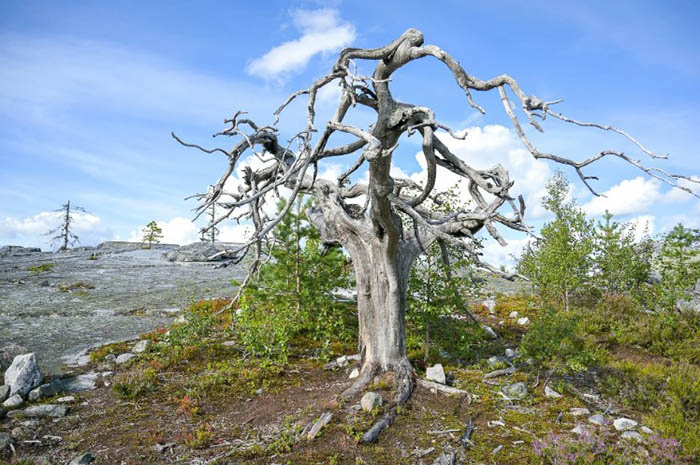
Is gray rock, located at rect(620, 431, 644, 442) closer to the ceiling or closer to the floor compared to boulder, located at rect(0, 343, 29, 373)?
closer to the floor

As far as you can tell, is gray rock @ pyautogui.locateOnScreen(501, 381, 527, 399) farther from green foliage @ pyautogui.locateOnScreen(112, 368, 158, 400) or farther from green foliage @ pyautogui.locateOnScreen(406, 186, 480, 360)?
green foliage @ pyautogui.locateOnScreen(112, 368, 158, 400)

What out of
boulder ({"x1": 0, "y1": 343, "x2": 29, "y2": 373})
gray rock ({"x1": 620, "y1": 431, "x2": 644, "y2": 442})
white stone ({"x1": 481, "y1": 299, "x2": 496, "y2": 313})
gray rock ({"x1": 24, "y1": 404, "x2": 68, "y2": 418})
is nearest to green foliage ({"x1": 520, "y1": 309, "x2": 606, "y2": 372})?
gray rock ({"x1": 620, "y1": 431, "x2": 644, "y2": 442})

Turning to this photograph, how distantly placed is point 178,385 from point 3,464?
10.9 feet

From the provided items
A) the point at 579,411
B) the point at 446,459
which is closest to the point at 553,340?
the point at 579,411

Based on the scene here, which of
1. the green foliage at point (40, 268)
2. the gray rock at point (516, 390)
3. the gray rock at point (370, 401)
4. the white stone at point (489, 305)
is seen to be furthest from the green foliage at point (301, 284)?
the green foliage at point (40, 268)

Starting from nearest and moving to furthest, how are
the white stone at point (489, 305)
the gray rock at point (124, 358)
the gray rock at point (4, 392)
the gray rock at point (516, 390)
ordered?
the gray rock at point (516, 390), the gray rock at point (4, 392), the gray rock at point (124, 358), the white stone at point (489, 305)

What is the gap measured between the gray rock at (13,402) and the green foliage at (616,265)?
16663 mm

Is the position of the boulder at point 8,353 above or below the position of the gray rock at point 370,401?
above

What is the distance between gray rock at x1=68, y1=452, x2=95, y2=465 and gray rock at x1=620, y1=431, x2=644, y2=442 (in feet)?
26.3

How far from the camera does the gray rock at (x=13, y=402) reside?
855 cm

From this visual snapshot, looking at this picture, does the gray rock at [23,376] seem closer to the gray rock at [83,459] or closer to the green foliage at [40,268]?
the gray rock at [83,459]

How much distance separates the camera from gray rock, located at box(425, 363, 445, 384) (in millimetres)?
8758

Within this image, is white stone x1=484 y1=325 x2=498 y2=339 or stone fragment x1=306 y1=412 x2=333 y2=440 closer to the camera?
stone fragment x1=306 y1=412 x2=333 y2=440

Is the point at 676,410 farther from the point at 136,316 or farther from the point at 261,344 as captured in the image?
the point at 136,316
